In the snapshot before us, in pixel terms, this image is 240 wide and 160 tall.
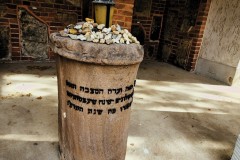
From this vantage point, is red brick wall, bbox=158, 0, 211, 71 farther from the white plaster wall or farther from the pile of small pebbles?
the pile of small pebbles

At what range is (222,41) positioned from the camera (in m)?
4.32

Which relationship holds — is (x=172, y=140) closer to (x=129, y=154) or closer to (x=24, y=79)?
(x=129, y=154)

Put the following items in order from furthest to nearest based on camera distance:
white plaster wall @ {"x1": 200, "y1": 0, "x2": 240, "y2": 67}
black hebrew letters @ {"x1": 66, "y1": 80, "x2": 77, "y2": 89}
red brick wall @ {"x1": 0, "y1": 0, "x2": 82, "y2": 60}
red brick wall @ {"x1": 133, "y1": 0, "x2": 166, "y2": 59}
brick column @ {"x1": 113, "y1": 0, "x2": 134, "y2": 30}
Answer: red brick wall @ {"x1": 133, "y1": 0, "x2": 166, "y2": 59}, white plaster wall @ {"x1": 200, "y1": 0, "x2": 240, "y2": 67}, red brick wall @ {"x1": 0, "y1": 0, "x2": 82, "y2": 60}, brick column @ {"x1": 113, "y1": 0, "x2": 134, "y2": 30}, black hebrew letters @ {"x1": 66, "y1": 80, "x2": 77, "y2": 89}

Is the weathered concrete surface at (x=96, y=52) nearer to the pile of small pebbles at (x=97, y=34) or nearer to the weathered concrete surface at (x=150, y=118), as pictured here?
the pile of small pebbles at (x=97, y=34)

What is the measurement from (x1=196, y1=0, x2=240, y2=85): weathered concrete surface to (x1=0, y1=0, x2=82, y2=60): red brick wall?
108 inches

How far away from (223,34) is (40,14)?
3.60 m

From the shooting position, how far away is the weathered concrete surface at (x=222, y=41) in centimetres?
409

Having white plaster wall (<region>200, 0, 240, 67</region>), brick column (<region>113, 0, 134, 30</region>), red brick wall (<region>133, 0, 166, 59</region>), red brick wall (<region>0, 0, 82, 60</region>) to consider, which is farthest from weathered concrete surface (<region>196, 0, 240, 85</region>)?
red brick wall (<region>0, 0, 82, 60</region>)

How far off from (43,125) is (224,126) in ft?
7.06

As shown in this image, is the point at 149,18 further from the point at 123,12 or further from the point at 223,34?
the point at 123,12

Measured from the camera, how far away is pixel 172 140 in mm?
2279

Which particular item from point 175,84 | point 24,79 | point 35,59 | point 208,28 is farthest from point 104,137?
point 208,28

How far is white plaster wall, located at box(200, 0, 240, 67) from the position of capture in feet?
13.4

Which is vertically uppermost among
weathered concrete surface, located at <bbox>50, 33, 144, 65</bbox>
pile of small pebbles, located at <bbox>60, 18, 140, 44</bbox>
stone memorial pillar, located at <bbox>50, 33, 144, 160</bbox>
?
pile of small pebbles, located at <bbox>60, 18, 140, 44</bbox>
